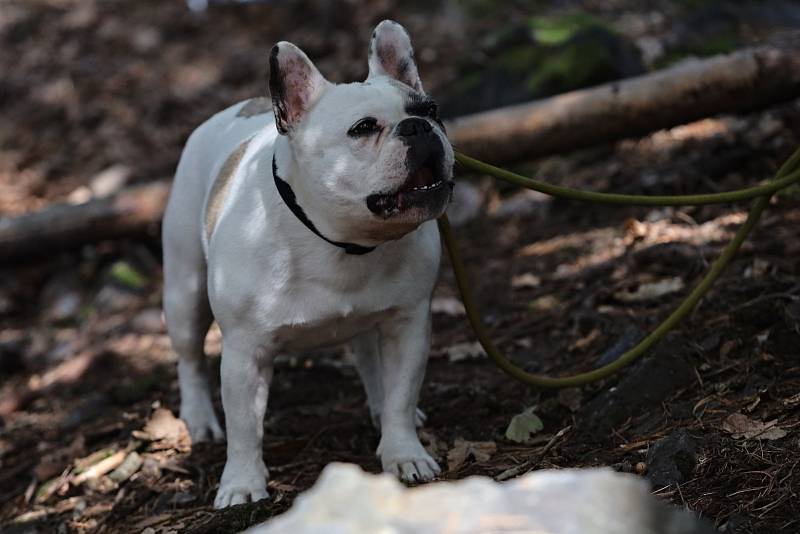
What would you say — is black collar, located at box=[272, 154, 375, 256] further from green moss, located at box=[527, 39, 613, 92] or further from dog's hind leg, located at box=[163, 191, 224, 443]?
green moss, located at box=[527, 39, 613, 92]

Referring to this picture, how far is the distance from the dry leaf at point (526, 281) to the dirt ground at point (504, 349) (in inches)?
0.5

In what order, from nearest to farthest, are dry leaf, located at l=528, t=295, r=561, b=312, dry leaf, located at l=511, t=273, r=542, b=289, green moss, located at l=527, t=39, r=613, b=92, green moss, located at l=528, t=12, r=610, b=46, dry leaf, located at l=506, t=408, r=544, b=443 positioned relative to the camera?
1. dry leaf, located at l=506, t=408, r=544, b=443
2. dry leaf, located at l=528, t=295, r=561, b=312
3. dry leaf, located at l=511, t=273, r=542, b=289
4. green moss, located at l=527, t=39, r=613, b=92
5. green moss, located at l=528, t=12, r=610, b=46

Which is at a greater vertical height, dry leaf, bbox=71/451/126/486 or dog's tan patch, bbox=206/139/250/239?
→ dog's tan patch, bbox=206/139/250/239

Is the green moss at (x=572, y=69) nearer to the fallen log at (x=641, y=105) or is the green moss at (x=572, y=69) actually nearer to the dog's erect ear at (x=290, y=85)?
the fallen log at (x=641, y=105)

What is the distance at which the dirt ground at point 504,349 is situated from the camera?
3.74 m

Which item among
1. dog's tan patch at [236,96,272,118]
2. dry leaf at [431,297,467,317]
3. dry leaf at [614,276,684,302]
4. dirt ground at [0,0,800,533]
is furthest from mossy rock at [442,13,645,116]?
dog's tan patch at [236,96,272,118]

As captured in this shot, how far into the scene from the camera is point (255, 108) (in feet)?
15.5

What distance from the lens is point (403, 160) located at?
134 inches

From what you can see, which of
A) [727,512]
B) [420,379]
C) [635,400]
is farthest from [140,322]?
[727,512]

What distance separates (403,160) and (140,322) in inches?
177

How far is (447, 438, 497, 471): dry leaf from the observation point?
13.2 ft

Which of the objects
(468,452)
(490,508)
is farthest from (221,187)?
(490,508)

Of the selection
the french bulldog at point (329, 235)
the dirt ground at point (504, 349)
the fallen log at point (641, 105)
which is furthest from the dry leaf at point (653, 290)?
the french bulldog at point (329, 235)

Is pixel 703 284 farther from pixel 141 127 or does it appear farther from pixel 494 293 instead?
pixel 141 127
